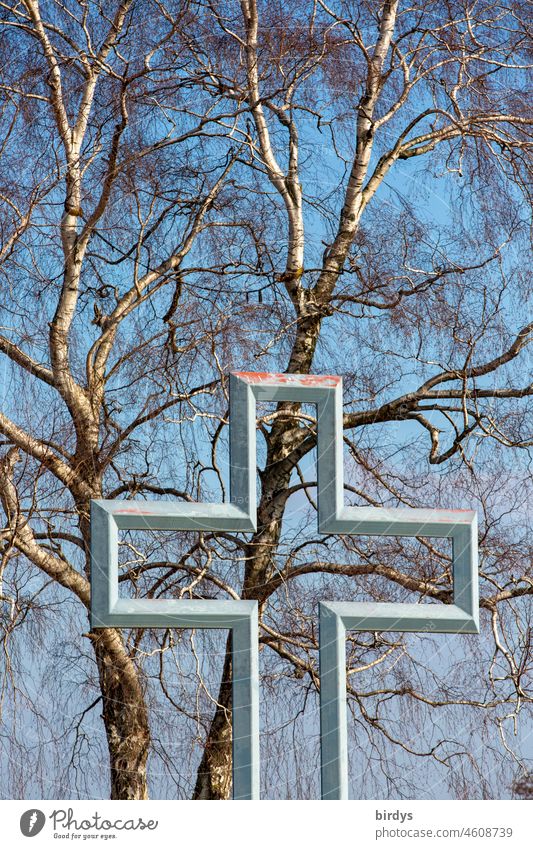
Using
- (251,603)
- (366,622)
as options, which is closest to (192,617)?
(251,603)

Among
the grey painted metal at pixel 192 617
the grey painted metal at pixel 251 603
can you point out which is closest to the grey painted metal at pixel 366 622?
the grey painted metal at pixel 251 603

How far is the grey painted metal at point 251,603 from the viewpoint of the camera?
12.2ft

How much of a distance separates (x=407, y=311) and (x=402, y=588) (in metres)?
1.24

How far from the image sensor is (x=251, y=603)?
12.4 ft

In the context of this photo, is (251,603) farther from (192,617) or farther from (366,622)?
(366,622)

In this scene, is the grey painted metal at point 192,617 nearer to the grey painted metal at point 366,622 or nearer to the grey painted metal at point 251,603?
the grey painted metal at point 251,603

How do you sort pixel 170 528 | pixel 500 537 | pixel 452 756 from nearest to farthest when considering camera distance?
pixel 170 528
pixel 452 756
pixel 500 537

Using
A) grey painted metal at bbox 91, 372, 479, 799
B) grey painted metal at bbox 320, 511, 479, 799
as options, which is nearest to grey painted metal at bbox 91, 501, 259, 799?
grey painted metal at bbox 91, 372, 479, 799

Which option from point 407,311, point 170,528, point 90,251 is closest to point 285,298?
point 407,311

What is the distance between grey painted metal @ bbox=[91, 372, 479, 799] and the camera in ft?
12.2
